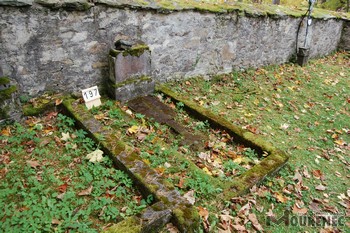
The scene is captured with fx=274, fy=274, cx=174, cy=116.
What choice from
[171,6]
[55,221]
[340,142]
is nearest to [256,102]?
[340,142]

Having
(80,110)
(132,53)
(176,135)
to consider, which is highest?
(132,53)

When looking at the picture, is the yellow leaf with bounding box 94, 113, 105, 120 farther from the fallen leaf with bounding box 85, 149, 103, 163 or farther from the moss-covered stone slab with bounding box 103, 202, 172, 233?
the moss-covered stone slab with bounding box 103, 202, 172, 233

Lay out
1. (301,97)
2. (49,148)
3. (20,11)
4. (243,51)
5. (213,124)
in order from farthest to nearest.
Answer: (243,51) < (301,97) < (213,124) < (20,11) < (49,148)

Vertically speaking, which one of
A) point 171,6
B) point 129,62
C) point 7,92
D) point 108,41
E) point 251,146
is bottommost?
point 251,146

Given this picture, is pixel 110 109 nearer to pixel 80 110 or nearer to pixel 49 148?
pixel 80 110

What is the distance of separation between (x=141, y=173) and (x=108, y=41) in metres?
2.68

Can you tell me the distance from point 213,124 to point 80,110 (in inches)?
82.7

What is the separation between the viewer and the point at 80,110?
419cm

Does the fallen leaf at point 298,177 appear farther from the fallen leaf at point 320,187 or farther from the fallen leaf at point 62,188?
the fallen leaf at point 62,188

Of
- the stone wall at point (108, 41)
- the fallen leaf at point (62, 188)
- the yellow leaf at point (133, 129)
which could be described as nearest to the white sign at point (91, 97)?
the stone wall at point (108, 41)

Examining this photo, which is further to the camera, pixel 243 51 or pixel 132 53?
pixel 243 51

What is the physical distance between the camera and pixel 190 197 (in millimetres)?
2980

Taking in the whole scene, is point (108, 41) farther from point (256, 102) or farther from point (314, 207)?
point (314, 207)

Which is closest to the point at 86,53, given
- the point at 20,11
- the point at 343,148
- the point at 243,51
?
the point at 20,11
